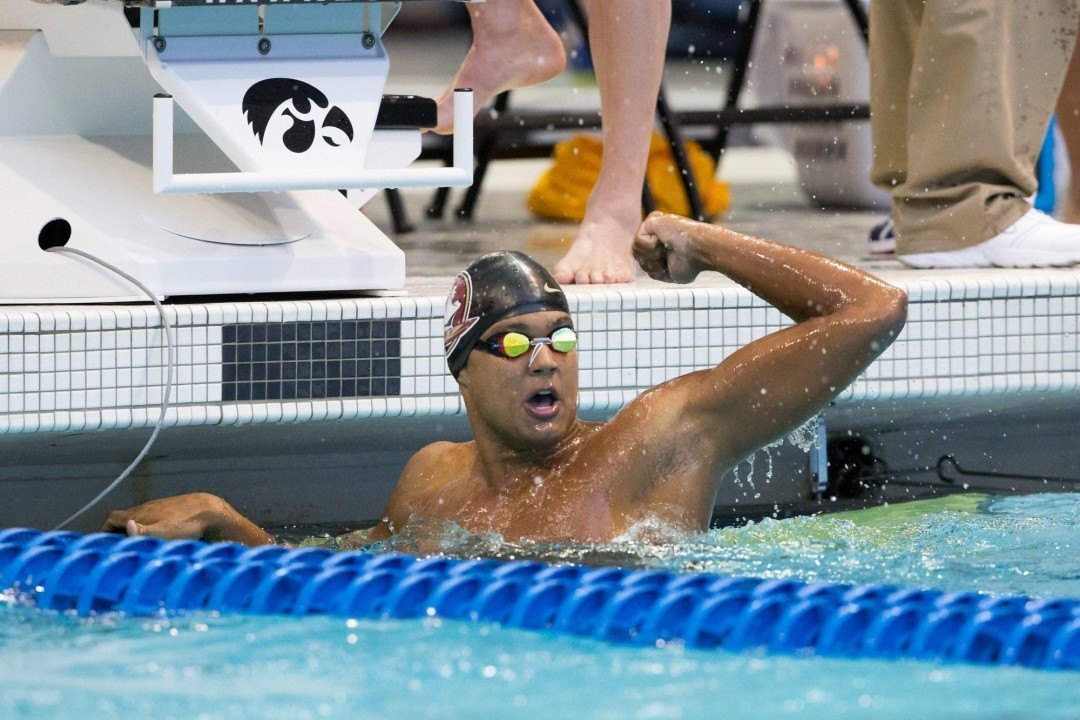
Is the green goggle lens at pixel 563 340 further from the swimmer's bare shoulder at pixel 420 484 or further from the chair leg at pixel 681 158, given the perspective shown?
the chair leg at pixel 681 158

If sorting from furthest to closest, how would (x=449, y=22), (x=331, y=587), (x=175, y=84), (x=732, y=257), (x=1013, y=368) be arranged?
(x=449, y=22), (x=1013, y=368), (x=175, y=84), (x=732, y=257), (x=331, y=587)

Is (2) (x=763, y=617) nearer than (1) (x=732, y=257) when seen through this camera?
Yes

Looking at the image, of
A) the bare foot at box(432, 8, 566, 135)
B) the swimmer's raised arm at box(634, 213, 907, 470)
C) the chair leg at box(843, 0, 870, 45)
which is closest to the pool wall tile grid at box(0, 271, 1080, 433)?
the swimmer's raised arm at box(634, 213, 907, 470)

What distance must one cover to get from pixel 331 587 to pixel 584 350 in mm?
1078

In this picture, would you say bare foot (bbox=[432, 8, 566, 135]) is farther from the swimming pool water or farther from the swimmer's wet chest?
the swimming pool water

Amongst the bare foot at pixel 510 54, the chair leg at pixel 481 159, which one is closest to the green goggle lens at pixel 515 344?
the bare foot at pixel 510 54

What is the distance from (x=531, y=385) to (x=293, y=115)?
33.4 inches

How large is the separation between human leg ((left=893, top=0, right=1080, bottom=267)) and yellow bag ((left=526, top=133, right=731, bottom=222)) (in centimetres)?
190

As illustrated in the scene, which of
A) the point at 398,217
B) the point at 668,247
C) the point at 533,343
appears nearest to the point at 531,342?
the point at 533,343

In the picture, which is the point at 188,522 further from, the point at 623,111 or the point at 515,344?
the point at 623,111

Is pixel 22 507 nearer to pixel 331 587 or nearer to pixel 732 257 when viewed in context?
pixel 331 587

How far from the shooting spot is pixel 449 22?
16688mm

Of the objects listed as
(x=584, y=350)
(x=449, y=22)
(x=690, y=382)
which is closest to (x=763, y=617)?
(x=690, y=382)

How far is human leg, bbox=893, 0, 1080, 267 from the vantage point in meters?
3.67
